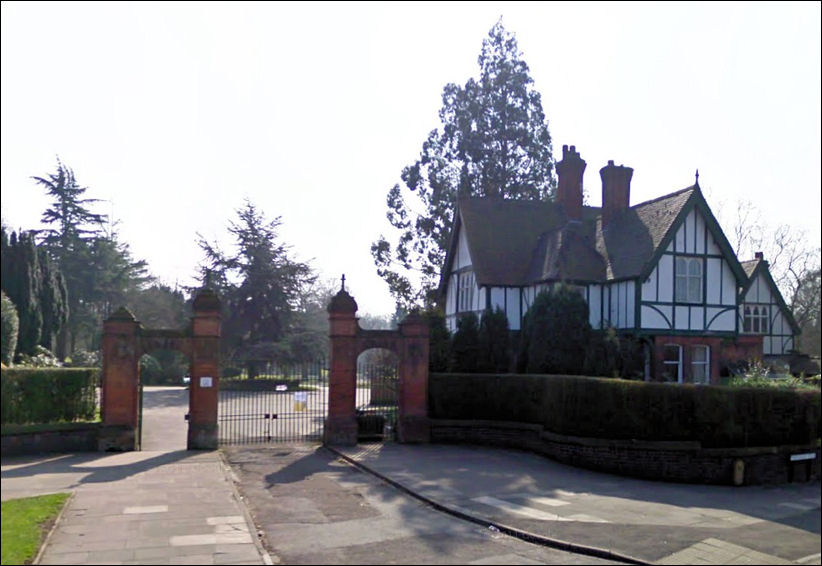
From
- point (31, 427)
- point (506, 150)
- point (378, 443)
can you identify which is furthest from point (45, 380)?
point (506, 150)

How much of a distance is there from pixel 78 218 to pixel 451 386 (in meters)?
36.2

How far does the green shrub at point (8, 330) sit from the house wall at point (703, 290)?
21444 mm

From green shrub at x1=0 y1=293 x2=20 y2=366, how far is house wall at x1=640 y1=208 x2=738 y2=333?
21444 mm

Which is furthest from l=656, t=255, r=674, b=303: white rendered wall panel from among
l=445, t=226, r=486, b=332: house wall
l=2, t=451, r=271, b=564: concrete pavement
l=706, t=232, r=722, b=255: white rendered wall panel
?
l=2, t=451, r=271, b=564: concrete pavement

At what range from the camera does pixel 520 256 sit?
31297mm

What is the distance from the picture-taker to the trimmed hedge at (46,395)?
1873 centimetres

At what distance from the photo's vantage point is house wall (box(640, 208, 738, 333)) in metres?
27.5

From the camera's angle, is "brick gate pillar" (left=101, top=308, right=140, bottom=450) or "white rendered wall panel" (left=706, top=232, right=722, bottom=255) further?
"white rendered wall panel" (left=706, top=232, right=722, bottom=255)

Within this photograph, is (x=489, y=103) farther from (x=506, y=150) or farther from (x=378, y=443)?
(x=378, y=443)

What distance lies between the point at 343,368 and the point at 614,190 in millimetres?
15612

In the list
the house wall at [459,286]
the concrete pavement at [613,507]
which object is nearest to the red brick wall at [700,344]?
the house wall at [459,286]

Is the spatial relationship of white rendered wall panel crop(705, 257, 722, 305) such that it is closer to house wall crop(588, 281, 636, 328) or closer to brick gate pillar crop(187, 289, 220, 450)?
house wall crop(588, 281, 636, 328)

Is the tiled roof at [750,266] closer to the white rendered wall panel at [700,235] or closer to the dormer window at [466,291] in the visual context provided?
the white rendered wall panel at [700,235]

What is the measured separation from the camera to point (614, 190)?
103ft
